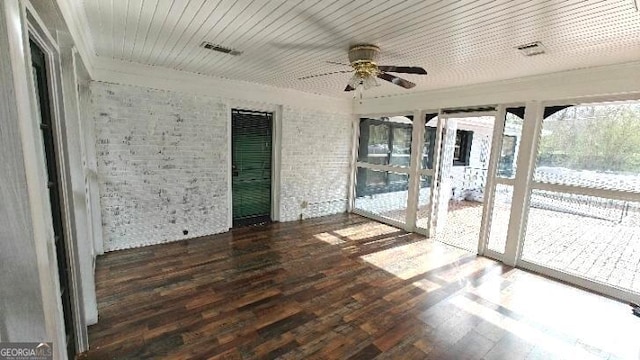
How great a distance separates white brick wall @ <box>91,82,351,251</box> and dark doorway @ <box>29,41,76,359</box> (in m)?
2.05

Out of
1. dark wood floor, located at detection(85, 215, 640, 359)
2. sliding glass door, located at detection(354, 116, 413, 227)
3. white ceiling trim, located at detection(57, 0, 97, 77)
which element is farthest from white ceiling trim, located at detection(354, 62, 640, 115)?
white ceiling trim, located at detection(57, 0, 97, 77)

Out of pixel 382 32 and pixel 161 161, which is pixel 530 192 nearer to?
pixel 382 32

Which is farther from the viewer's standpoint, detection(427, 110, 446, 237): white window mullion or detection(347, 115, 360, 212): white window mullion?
detection(347, 115, 360, 212): white window mullion

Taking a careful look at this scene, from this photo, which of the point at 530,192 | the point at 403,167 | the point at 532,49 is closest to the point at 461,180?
the point at 403,167

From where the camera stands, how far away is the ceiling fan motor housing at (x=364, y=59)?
2.56m

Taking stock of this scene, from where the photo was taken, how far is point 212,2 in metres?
1.96

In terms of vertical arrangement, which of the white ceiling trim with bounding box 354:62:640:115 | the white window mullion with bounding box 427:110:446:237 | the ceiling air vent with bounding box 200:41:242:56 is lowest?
the white window mullion with bounding box 427:110:446:237

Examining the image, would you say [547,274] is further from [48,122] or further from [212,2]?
[48,122]

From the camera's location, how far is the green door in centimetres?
473

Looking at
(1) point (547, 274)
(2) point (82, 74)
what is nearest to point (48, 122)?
(2) point (82, 74)

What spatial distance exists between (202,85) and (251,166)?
149 cm

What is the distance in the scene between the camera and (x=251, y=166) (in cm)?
494

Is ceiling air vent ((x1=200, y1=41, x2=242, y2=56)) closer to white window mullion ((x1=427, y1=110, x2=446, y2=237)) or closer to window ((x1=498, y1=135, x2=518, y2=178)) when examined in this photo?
white window mullion ((x1=427, y1=110, x2=446, y2=237))

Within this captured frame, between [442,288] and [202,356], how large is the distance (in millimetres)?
2438
